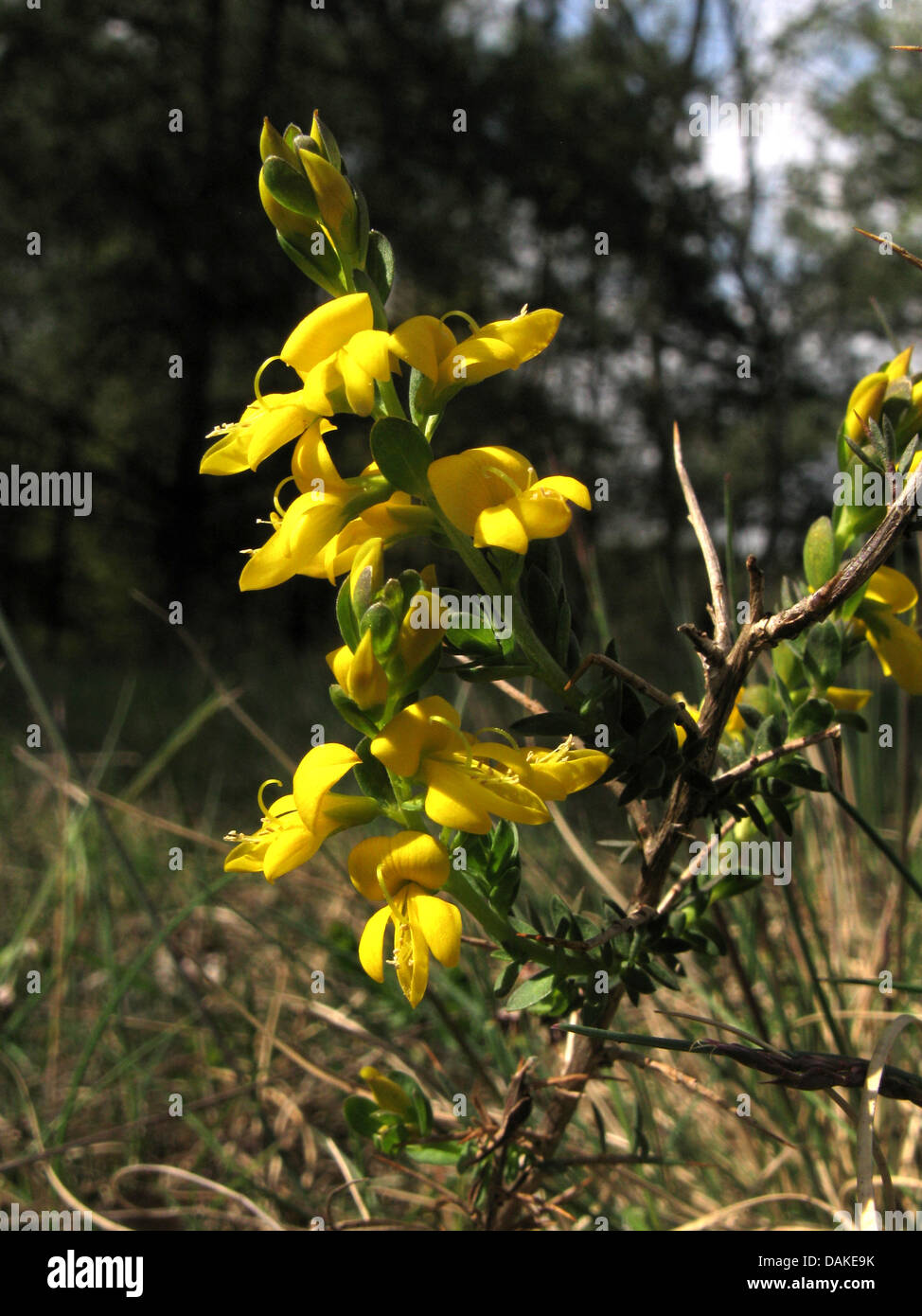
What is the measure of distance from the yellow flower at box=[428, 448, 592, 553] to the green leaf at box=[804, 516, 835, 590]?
14 cm

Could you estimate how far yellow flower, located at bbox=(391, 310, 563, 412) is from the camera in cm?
38

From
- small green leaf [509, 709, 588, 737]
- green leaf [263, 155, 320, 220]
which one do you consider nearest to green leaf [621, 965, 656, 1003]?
small green leaf [509, 709, 588, 737]

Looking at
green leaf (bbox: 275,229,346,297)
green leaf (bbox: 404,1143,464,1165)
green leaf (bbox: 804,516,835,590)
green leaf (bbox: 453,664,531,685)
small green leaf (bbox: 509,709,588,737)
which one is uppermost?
green leaf (bbox: 275,229,346,297)

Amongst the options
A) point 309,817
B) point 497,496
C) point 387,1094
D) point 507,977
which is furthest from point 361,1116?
point 497,496

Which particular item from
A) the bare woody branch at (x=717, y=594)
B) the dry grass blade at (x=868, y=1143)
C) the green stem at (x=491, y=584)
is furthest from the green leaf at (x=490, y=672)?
the dry grass blade at (x=868, y=1143)

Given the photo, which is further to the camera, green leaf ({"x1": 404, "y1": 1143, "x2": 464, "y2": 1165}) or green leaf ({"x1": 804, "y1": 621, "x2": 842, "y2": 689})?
green leaf ({"x1": 404, "y1": 1143, "x2": 464, "y2": 1165})

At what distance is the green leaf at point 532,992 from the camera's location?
0.44 metres

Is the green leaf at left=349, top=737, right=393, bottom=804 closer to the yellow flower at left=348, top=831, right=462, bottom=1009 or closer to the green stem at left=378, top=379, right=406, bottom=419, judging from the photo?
the yellow flower at left=348, top=831, right=462, bottom=1009

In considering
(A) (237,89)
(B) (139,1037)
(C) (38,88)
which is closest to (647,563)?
(A) (237,89)

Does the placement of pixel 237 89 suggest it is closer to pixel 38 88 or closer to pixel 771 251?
pixel 38 88

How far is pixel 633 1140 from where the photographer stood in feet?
1.89

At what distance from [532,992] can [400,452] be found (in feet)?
0.78

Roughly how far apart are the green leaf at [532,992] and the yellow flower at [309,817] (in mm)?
109
